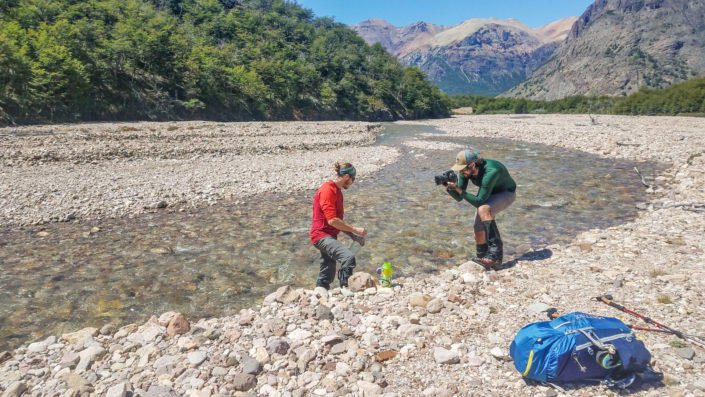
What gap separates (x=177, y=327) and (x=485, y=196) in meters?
5.48

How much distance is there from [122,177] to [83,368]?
12.4 metres

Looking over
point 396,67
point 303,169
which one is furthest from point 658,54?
point 303,169

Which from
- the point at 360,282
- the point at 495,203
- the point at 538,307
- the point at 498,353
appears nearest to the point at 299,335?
the point at 360,282

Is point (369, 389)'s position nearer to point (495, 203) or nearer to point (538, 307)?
point (538, 307)

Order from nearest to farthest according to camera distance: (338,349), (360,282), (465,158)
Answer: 1. (338,349)
2. (360,282)
3. (465,158)

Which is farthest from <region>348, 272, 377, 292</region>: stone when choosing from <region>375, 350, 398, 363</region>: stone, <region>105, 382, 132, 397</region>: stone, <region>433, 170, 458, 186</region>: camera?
<region>105, 382, 132, 397</region>: stone

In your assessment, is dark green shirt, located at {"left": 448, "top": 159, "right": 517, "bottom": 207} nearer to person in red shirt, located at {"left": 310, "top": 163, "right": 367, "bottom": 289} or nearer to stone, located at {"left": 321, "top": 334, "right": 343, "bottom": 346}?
person in red shirt, located at {"left": 310, "top": 163, "right": 367, "bottom": 289}

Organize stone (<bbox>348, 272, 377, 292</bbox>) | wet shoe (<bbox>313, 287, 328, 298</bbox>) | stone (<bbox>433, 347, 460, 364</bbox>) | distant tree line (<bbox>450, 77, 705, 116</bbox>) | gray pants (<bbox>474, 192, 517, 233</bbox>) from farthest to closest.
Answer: distant tree line (<bbox>450, 77, 705, 116</bbox>), gray pants (<bbox>474, 192, 517, 233</bbox>), stone (<bbox>348, 272, 377, 292</bbox>), wet shoe (<bbox>313, 287, 328, 298</bbox>), stone (<bbox>433, 347, 460, 364</bbox>)

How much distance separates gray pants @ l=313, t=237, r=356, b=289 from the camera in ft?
19.4

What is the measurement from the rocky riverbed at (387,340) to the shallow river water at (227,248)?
87cm

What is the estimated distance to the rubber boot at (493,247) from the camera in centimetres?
692

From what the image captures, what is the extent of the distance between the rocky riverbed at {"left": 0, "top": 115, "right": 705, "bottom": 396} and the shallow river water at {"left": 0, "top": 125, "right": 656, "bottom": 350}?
2.84 feet

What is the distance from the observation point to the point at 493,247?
22.7ft

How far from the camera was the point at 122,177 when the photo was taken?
48.1 feet
